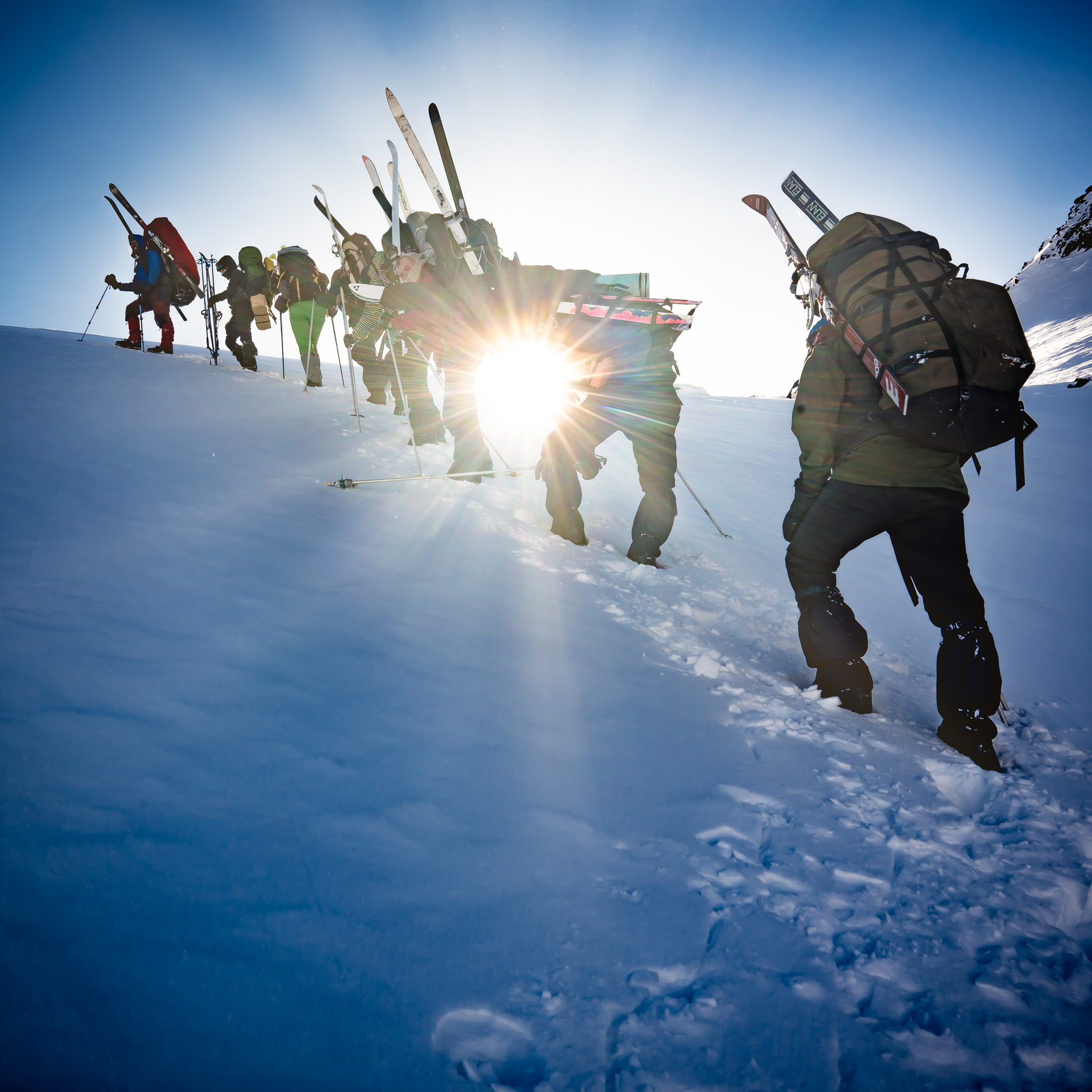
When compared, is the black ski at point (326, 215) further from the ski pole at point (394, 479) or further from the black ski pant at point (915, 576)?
the black ski pant at point (915, 576)

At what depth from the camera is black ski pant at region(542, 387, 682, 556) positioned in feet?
12.1

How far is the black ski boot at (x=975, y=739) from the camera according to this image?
6.31 feet

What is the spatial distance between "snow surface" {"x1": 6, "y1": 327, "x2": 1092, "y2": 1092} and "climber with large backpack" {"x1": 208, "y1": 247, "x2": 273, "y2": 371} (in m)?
8.19

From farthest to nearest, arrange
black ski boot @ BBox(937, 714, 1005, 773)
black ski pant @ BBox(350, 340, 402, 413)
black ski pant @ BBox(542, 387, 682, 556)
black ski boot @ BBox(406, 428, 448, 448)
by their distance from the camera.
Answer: black ski pant @ BBox(350, 340, 402, 413) → black ski boot @ BBox(406, 428, 448, 448) → black ski pant @ BBox(542, 387, 682, 556) → black ski boot @ BBox(937, 714, 1005, 773)

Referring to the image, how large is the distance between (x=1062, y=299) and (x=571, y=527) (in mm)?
52890

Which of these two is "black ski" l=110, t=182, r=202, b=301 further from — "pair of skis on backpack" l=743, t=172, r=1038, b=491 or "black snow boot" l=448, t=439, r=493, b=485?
"pair of skis on backpack" l=743, t=172, r=1038, b=491

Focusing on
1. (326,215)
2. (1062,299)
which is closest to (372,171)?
(326,215)

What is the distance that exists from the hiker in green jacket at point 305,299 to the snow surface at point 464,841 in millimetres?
6911

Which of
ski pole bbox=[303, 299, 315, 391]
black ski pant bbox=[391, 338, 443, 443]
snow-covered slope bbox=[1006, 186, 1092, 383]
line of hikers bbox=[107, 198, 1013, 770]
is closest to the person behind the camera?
line of hikers bbox=[107, 198, 1013, 770]

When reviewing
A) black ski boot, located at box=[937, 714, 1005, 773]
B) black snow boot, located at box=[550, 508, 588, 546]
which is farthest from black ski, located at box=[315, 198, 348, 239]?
black ski boot, located at box=[937, 714, 1005, 773]

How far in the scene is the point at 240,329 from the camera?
945 cm

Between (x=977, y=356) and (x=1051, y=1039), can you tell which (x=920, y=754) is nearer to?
(x=1051, y=1039)

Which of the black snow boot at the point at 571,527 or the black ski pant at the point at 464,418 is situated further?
the black ski pant at the point at 464,418

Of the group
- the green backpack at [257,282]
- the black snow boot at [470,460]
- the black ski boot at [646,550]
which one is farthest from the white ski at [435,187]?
the green backpack at [257,282]
